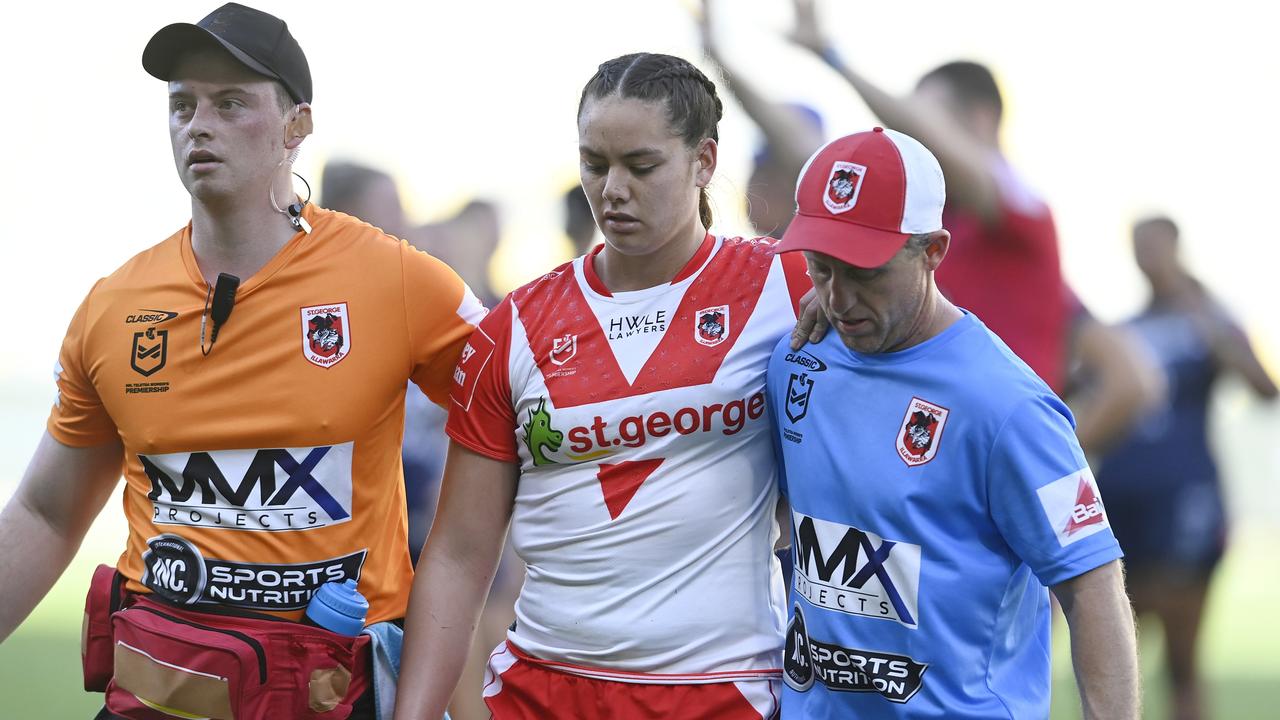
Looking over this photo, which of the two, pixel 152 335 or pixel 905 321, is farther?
pixel 152 335

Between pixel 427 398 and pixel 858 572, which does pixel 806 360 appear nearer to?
pixel 858 572

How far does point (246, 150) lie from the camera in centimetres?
296

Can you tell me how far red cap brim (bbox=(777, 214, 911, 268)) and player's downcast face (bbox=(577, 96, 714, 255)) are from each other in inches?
13.4

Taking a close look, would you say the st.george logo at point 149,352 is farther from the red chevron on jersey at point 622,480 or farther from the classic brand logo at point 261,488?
the red chevron on jersey at point 622,480

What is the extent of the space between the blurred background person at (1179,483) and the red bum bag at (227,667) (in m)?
4.73

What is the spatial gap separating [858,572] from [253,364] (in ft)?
4.15

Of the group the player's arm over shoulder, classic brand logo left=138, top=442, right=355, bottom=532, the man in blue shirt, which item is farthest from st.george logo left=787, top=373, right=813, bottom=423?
classic brand logo left=138, top=442, right=355, bottom=532

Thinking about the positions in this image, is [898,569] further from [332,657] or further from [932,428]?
[332,657]

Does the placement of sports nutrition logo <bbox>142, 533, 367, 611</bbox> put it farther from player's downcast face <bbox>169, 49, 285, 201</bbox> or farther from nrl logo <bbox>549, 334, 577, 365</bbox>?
player's downcast face <bbox>169, 49, 285, 201</bbox>

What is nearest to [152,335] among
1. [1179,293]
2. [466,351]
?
[466,351]

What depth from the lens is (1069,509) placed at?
2.42 meters

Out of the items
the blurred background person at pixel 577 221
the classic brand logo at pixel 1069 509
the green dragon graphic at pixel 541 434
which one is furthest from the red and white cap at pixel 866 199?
the blurred background person at pixel 577 221

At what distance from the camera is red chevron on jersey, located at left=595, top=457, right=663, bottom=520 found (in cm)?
287

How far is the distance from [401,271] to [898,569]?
47.9 inches
